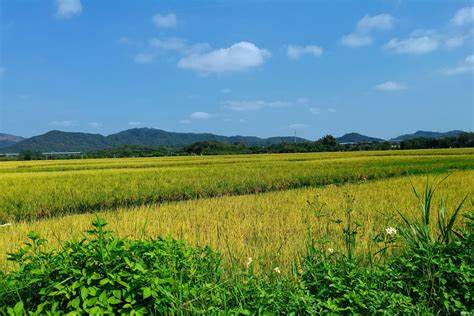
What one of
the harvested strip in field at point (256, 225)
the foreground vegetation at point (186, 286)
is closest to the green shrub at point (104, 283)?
the foreground vegetation at point (186, 286)

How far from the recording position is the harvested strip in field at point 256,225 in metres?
5.58

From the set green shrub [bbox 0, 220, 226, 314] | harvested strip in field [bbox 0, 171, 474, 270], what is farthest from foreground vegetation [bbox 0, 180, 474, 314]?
harvested strip in field [bbox 0, 171, 474, 270]

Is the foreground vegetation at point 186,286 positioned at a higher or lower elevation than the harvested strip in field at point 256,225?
higher

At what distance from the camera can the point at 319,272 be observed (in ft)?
11.7

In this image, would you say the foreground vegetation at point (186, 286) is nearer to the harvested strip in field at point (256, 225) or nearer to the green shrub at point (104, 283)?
the green shrub at point (104, 283)

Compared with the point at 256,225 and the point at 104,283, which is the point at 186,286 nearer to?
the point at 104,283

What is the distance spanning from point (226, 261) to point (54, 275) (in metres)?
2.41

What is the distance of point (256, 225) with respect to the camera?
7.61 meters

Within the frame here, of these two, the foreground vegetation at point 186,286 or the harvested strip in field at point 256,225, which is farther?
the harvested strip in field at point 256,225

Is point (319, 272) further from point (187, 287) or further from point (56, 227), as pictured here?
point (56, 227)

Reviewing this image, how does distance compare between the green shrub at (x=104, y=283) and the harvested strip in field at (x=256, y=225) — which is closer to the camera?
the green shrub at (x=104, y=283)

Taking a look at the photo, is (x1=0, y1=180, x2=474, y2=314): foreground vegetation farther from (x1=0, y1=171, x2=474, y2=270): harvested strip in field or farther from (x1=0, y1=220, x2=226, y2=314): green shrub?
(x1=0, y1=171, x2=474, y2=270): harvested strip in field

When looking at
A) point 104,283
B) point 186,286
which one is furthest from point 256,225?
point 104,283

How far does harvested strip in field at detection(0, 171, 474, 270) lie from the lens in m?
5.58
